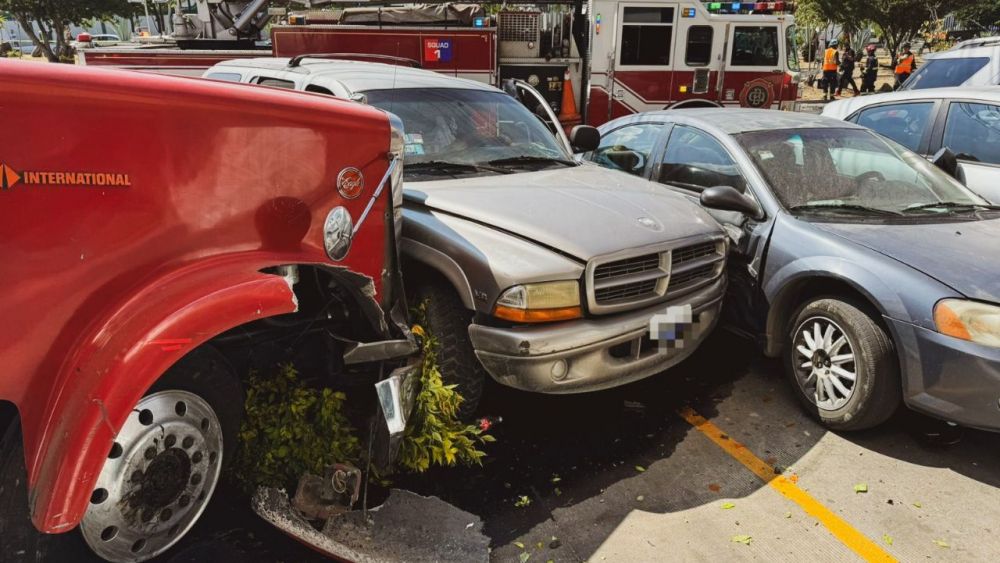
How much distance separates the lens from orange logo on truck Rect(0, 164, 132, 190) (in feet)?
5.58

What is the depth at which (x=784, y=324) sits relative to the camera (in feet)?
13.5

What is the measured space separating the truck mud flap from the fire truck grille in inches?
375

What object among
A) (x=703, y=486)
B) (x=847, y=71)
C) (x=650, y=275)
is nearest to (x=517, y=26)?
(x=650, y=275)

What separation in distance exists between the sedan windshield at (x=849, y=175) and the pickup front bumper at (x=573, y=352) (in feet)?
4.70

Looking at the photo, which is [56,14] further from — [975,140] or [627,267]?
[975,140]

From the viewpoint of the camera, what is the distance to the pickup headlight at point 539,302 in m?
3.14

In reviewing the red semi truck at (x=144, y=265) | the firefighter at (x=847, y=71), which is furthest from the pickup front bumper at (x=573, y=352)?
the firefighter at (x=847, y=71)

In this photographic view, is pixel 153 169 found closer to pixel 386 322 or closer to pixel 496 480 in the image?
pixel 386 322

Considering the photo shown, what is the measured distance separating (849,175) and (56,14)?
27.7 metres

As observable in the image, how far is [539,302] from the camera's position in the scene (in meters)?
3.17

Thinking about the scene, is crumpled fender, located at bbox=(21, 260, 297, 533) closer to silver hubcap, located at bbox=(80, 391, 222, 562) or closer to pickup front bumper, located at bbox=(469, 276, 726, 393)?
silver hubcap, located at bbox=(80, 391, 222, 562)

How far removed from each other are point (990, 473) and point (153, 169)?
12.9 feet

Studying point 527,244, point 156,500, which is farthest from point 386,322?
point 156,500

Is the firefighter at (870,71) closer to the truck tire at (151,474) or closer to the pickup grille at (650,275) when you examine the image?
the pickup grille at (650,275)
